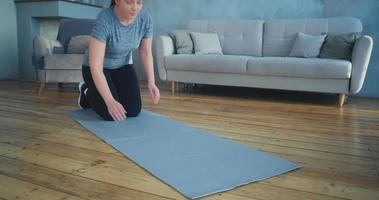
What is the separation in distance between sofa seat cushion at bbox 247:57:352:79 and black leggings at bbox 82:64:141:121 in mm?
1277

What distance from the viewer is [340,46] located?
304 centimetres

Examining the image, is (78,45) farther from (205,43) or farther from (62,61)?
(205,43)

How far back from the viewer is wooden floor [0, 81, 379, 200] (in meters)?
1.15

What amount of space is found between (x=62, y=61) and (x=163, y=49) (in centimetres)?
102

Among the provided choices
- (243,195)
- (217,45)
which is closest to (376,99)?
(217,45)

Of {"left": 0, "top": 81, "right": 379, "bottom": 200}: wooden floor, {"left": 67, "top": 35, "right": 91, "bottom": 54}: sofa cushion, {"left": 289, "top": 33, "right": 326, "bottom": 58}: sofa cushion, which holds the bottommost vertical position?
{"left": 0, "top": 81, "right": 379, "bottom": 200}: wooden floor

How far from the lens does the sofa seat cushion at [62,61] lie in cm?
334

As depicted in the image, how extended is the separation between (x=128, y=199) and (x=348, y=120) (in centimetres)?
182

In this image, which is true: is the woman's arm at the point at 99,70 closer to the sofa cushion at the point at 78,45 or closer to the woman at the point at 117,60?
the woman at the point at 117,60

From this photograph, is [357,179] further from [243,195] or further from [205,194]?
[205,194]

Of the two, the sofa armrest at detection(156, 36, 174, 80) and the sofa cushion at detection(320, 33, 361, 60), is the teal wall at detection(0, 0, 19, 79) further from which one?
the sofa cushion at detection(320, 33, 361, 60)

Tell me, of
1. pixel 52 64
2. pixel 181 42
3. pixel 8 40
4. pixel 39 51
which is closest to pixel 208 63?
pixel 181 42

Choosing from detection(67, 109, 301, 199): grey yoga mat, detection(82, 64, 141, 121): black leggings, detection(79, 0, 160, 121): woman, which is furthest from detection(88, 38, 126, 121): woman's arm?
detection(82, 64, 141, 121): black leggings

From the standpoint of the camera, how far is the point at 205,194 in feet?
3.63
